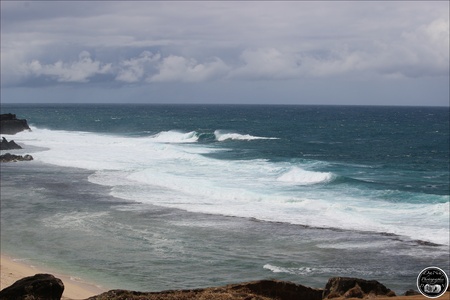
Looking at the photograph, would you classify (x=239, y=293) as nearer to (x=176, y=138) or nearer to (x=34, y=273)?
(x=34, y=273)

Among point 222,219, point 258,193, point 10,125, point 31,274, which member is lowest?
point 31,274

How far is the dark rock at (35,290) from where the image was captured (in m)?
13.9

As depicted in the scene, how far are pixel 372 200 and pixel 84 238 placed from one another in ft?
52.6

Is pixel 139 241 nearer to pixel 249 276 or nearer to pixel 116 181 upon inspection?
pixel 249 276

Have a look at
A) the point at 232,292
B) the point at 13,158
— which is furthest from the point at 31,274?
the point at 13,158

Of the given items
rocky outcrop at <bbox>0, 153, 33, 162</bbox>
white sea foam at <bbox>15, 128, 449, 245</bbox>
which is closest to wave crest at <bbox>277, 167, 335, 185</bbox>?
white sea foam at <bbox>15, 128, 449, 245</bbox>

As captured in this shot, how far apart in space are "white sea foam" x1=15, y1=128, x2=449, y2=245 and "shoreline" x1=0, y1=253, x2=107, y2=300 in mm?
11223

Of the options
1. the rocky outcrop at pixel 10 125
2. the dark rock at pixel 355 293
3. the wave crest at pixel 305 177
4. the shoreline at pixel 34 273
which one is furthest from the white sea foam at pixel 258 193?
the rocky outcrop at pixel 10 125

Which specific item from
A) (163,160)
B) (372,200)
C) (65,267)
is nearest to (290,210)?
(372,200)

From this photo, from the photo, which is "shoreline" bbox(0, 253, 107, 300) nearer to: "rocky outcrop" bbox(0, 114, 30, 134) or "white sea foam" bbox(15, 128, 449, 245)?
"white sea foam" bbox(15, 128, 449, 245)

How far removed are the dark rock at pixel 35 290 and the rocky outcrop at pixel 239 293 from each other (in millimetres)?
863

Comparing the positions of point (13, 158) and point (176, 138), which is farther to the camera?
point (176, 138)

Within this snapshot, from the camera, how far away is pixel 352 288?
51.0ft

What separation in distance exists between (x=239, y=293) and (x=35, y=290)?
14.4ft
